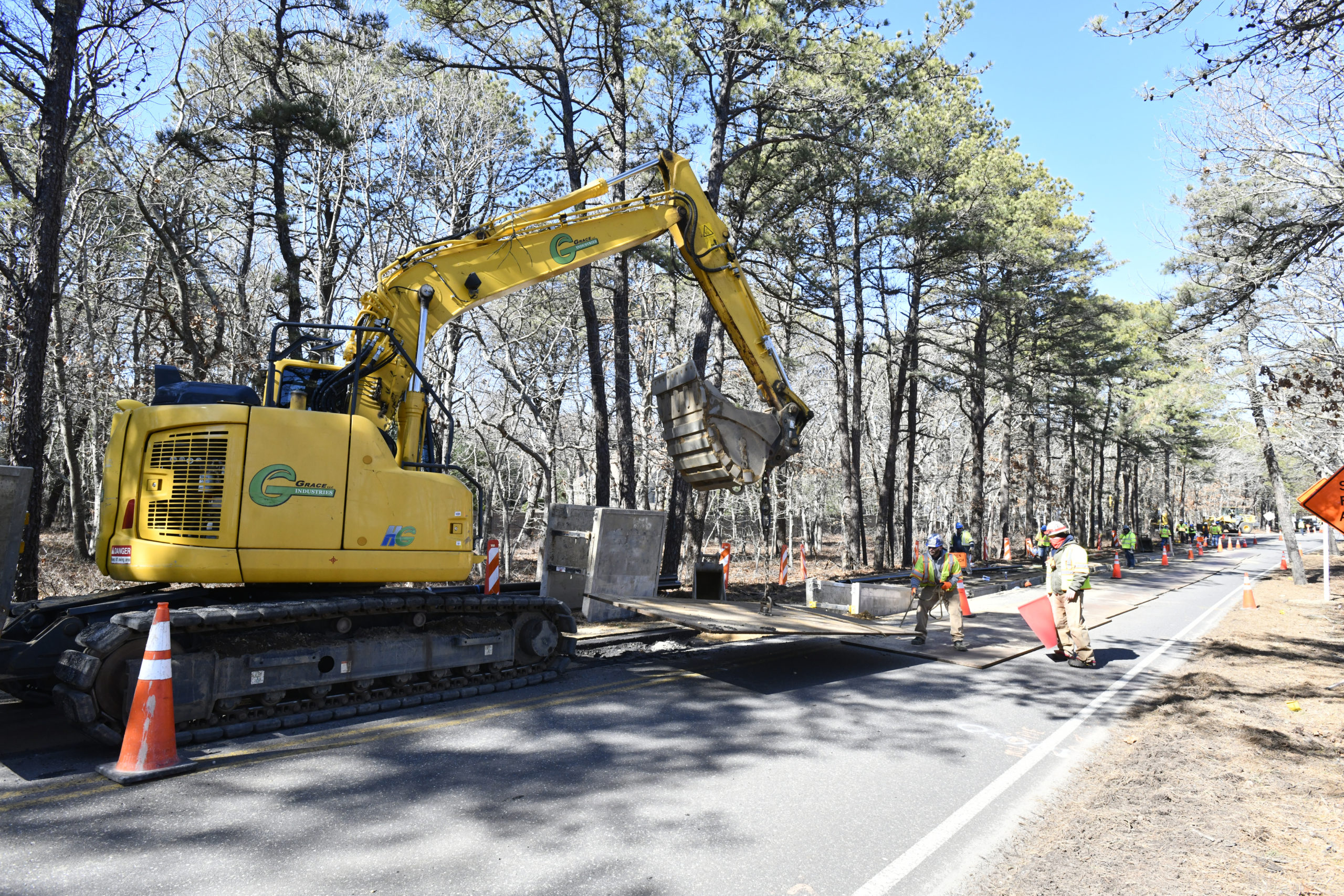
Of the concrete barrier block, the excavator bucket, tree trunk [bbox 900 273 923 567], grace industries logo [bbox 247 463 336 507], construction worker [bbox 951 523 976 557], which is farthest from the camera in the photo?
tree trunk [bbox 900 273 923 567]

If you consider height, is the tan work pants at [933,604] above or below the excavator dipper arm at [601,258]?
below

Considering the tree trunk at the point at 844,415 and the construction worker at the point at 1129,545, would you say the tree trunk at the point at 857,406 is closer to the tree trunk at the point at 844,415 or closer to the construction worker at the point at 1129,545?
the tree trunk at the point at 844,415

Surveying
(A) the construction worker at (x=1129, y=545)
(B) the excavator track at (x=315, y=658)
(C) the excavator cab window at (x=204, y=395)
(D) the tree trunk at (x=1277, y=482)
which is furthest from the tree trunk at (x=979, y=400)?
(C) the excavator cab window at (x=204, y=395)

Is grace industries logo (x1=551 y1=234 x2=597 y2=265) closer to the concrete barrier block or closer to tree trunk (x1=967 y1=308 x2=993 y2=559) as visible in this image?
the concrete barrier block

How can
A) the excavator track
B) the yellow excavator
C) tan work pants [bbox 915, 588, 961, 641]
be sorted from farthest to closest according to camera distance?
tan work pants [bbox 915, 588, 961, 641] → the yellow excavator → the excavator track

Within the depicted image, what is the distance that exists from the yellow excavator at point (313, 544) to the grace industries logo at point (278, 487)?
1 cm

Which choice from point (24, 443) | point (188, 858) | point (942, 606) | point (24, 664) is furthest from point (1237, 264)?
point (24, 443)

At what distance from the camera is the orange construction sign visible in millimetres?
8164

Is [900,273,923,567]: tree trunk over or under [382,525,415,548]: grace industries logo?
over

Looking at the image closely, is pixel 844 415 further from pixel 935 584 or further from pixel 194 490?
pixel 194 490

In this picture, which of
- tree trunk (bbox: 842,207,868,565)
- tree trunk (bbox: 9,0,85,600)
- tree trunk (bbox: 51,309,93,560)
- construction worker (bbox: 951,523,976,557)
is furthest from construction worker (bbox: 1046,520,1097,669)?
tree trunk (bbox: 51,309,93,560)

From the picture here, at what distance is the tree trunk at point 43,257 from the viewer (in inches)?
344

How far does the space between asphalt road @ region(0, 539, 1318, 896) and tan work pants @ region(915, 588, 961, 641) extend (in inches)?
108

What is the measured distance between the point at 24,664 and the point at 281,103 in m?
10.7
